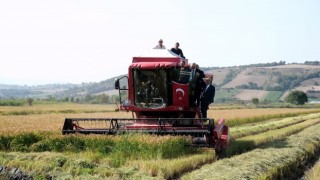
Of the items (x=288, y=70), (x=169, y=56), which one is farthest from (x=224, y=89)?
(x=169, y=56)

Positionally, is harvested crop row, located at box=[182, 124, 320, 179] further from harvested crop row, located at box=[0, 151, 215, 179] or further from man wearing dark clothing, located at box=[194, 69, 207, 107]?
man wearing dark clothing, located at box=[194, 69, 207, 107]

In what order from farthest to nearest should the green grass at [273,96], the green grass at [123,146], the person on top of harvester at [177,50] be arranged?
the green grass at [273,96] < the person on top of harvester at [177,50] < the green grass at [123,146]

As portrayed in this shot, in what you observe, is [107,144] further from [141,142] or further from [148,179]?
[148,179]

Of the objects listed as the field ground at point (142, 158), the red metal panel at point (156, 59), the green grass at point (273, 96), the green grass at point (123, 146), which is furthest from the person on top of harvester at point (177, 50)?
the green grass at point (273, 96)

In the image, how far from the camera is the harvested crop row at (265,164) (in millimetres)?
8867

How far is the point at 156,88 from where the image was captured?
13844 mm

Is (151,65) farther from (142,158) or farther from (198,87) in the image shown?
(142,158)

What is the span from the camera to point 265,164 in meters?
10.1

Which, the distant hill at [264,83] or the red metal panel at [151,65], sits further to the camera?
the distant hill at [264,83]

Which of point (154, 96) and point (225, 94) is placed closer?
point (154, 96)

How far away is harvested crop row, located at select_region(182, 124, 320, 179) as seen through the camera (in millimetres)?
8867

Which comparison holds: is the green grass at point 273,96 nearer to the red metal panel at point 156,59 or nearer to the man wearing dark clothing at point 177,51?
the man wearing dark clothing at point 177,51

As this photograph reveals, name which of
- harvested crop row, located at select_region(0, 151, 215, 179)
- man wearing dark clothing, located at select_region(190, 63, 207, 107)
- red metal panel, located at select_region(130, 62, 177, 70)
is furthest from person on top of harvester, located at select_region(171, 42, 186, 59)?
harvested crop row, located at select_region(0, 151, 215, 179)

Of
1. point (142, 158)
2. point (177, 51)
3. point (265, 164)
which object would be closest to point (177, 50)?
point (177, 51)
